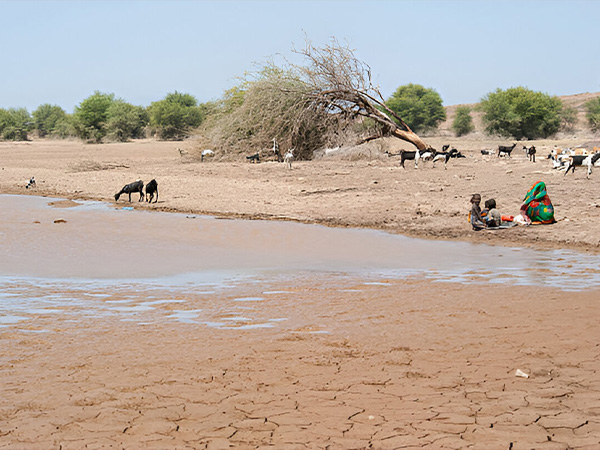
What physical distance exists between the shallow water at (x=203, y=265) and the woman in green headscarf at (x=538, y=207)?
176 centimetres

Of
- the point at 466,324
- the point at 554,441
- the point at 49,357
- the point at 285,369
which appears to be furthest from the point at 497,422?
the point at 49,357

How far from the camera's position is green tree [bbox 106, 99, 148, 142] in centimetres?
5116

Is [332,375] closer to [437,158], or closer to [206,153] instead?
[437,158]

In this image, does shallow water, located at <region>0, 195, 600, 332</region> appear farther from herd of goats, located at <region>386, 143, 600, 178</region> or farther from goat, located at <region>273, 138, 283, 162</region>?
goat, located at <region>273, 138, 283, 162</region>

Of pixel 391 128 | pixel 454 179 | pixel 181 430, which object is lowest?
pixel 181 430

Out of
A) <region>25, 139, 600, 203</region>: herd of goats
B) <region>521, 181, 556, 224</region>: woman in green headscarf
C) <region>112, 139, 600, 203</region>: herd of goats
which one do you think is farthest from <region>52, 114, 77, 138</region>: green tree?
<region>521, 181, 556, 224</region>: woman in green headscarf

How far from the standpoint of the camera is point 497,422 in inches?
161

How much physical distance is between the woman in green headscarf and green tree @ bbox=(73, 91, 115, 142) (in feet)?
141

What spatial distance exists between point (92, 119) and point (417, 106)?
93.5 ft

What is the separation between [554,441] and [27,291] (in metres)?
6.43

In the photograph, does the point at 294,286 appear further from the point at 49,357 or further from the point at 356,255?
the point at 49,357

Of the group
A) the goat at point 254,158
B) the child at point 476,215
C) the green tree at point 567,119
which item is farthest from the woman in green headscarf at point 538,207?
the green tree at point 567,119

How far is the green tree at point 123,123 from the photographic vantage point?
51156 mm

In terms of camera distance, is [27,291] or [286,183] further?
[286,183]
